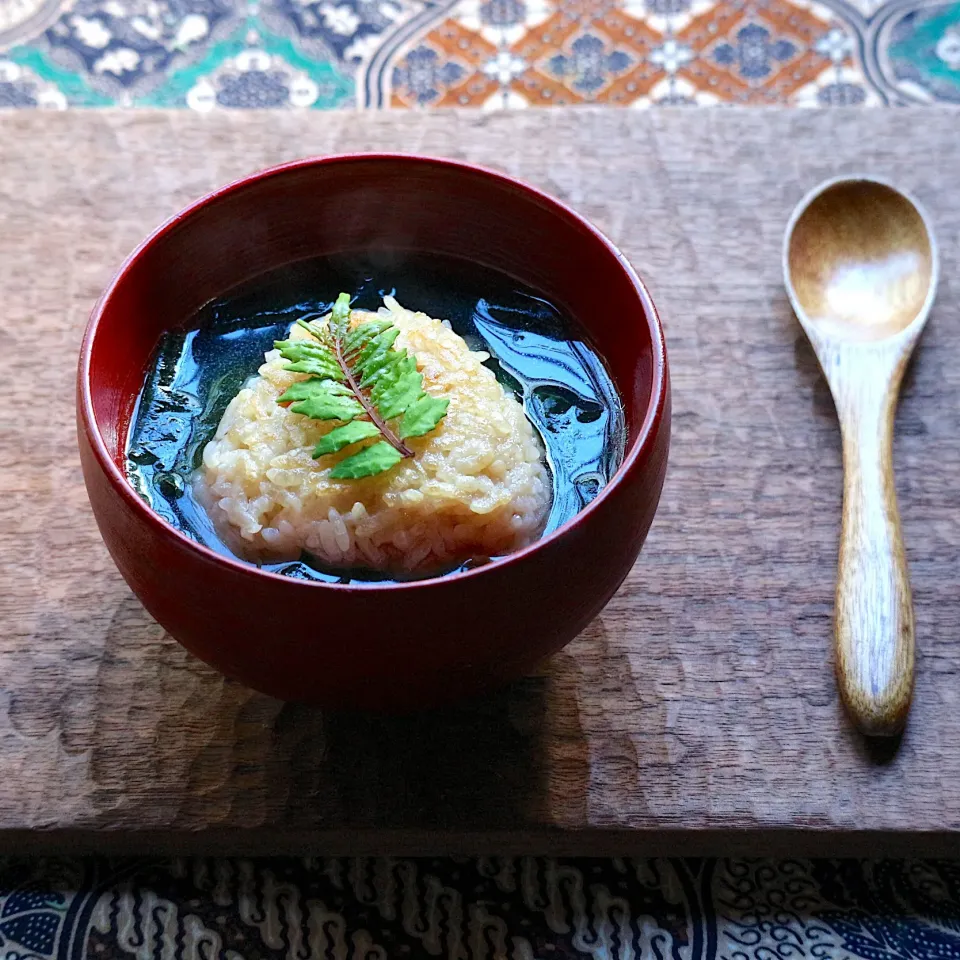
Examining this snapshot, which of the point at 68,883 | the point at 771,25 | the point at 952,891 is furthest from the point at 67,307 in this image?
the point at 771,25

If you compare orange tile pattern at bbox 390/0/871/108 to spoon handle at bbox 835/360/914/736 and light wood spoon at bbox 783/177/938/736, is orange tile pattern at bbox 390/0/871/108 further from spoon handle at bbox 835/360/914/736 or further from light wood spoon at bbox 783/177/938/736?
spoon handle at bbox 835/360/914/736

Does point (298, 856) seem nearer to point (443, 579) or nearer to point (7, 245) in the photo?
point (443, 579)

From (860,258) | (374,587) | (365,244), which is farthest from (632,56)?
(374,587)

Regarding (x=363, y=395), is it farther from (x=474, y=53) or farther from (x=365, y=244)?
(x=474, y=53)

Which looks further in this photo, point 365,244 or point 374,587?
Answer: point 365,244

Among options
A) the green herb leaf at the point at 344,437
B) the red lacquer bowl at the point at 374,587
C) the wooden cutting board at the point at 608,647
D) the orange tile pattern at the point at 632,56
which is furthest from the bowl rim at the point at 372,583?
the orange tile pattern at the point at 632,56
